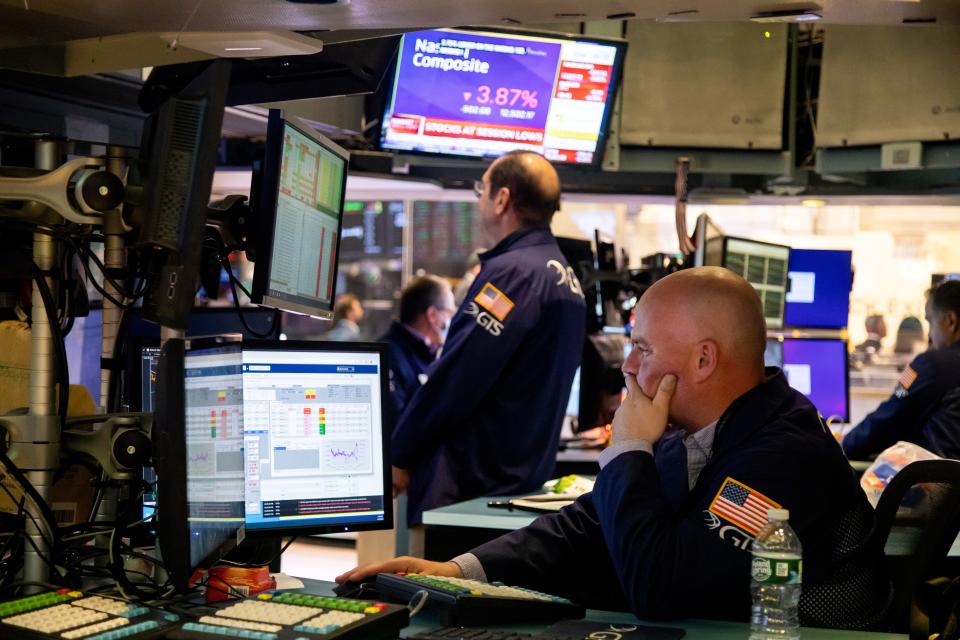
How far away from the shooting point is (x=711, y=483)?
193 centimetres

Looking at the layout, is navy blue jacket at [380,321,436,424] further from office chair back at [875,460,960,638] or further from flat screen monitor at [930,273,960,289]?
office chair back at [875,460,960,638]

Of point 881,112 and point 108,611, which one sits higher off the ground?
point 881,112

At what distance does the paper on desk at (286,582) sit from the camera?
2053 millimetres

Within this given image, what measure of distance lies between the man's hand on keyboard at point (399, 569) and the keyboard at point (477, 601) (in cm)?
9

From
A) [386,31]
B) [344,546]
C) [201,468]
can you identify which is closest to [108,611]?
[201,468]

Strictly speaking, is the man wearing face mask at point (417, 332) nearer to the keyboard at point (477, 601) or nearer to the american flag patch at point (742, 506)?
the keyboard at point (477, 601)

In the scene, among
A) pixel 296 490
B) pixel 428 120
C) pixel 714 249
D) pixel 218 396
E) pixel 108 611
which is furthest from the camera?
pixel 714 249

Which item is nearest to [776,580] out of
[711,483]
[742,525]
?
[742,525]

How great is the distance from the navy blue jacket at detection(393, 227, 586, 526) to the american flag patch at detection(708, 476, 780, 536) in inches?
63.4

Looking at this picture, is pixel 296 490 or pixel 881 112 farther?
pixel 881 112

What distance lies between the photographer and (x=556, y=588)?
2.24 metres

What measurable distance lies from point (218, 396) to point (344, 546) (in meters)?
5.14

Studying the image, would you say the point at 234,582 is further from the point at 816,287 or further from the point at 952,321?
the point at 952,321

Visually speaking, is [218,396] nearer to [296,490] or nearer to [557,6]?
[296,490]
